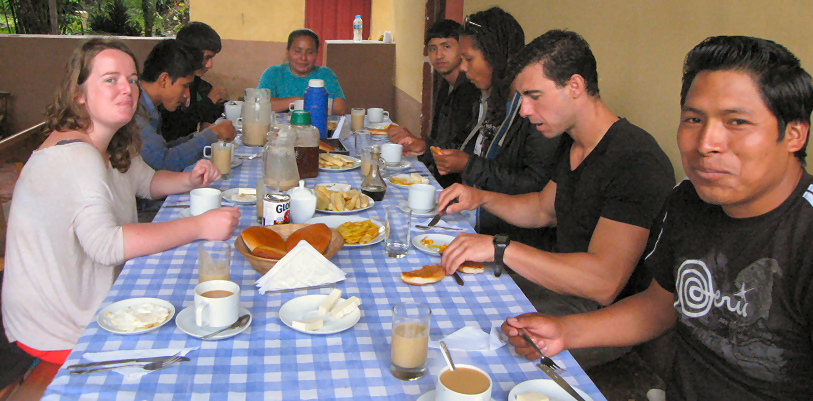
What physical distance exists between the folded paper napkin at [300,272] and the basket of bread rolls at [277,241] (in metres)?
0.04

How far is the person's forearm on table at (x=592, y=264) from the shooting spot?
1545 millimetres

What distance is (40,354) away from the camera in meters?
1.53

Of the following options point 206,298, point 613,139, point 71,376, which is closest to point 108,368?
point 71,376

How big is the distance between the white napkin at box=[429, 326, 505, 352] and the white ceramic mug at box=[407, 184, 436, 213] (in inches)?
34.1

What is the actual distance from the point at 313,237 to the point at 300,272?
0.56ft

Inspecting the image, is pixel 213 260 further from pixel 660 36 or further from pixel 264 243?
pixel 660 36

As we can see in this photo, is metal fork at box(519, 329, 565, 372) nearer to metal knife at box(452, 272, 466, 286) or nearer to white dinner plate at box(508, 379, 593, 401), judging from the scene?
white dinner plate at box(508, 379, 593, 401)

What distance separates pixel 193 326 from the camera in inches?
45.0

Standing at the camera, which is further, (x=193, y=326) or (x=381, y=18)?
(x=381, y=18)

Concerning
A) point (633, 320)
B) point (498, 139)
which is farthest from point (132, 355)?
point (498, 139)

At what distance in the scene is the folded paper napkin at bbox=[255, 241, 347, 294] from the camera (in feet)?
4.42

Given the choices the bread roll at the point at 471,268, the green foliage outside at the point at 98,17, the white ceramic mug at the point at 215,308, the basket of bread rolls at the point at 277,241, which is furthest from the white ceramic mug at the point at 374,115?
the green foliage outside at the point at 98,17

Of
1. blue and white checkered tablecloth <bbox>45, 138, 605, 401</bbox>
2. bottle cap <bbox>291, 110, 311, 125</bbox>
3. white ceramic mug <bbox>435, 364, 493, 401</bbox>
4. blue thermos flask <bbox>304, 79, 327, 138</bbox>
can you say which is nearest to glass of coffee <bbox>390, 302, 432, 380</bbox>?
blue and white checkered tablecloth <bbox>45, 138, 605, 401</bbox>

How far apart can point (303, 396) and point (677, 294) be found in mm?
830
